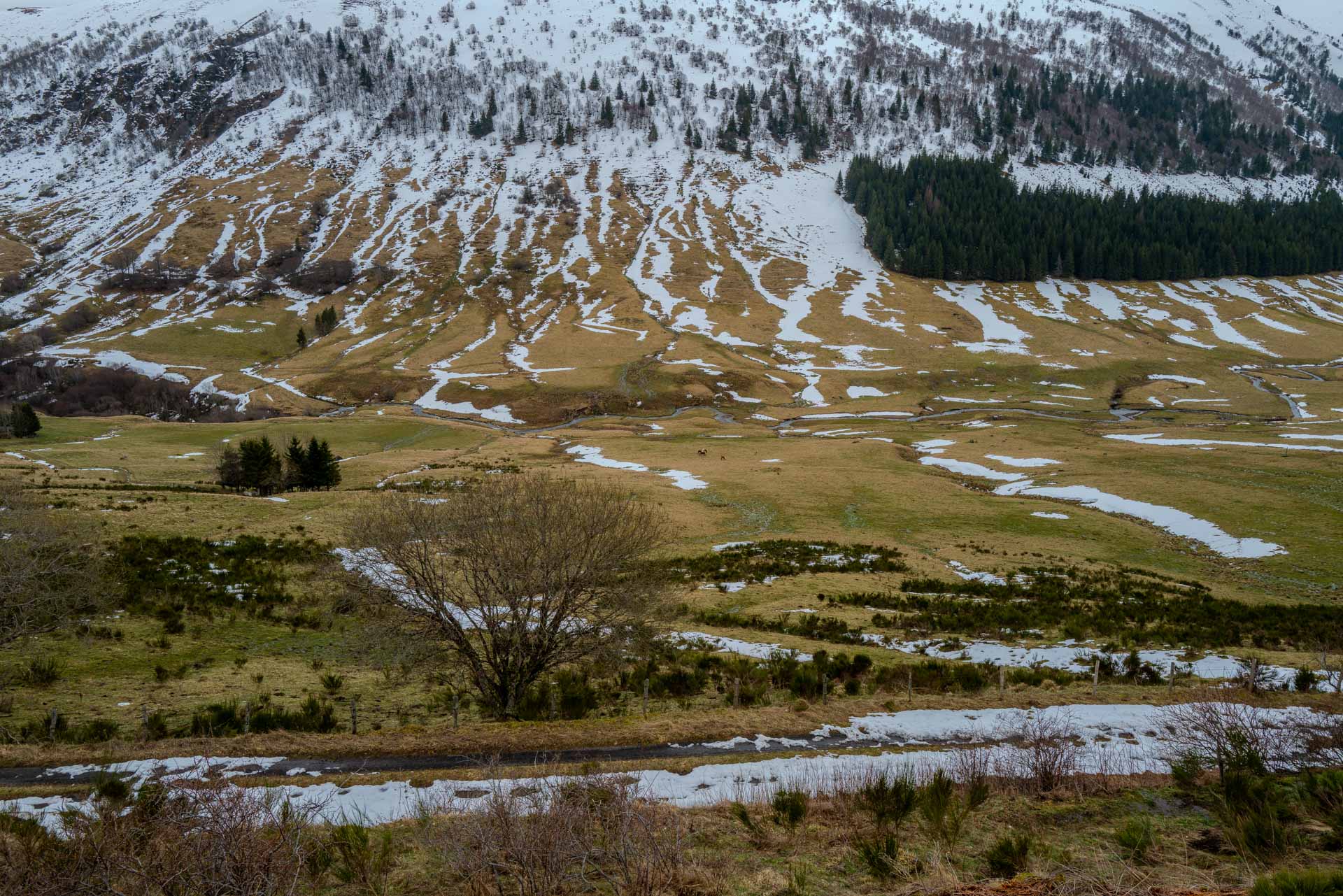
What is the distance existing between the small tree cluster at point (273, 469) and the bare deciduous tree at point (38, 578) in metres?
29.9

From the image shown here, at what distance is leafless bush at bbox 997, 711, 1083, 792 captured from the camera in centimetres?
1180

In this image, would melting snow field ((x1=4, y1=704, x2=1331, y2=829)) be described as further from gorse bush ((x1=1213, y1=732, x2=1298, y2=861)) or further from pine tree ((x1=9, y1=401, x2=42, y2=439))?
pine tree ((x1=9, y1=401, x2=42, y2=439))

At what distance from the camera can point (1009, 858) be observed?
8602 mm

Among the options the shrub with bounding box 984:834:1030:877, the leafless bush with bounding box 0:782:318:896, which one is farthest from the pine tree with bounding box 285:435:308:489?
the shrub with bounding box 984:834:1030:877

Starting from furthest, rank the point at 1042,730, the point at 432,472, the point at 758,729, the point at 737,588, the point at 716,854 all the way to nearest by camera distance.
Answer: the point at 432,472 < the point at 737,588 < the point at 758,729 < the point at 1042,730 < the point at 716,854

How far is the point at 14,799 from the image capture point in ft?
40.0

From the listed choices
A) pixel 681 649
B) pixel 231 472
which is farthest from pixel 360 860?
pixel 231 472

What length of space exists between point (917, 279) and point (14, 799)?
18945 centimetres

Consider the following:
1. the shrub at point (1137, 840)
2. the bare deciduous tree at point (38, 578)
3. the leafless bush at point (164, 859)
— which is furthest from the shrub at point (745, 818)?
the bare deciduous tree at point (38, 578)

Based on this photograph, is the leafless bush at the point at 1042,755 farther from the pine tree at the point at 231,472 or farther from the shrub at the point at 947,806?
the pine tree at the point at 231,472

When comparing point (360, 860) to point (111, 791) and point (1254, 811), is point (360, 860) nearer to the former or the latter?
point (111, 791)

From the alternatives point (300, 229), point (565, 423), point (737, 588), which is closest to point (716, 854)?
point (737, 588)

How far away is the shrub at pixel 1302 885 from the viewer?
5.87m

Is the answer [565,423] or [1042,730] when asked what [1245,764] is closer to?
[1042,730]
